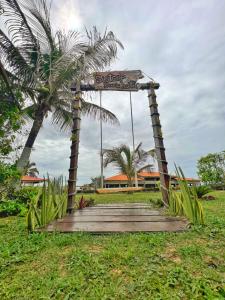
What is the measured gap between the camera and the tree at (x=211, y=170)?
23.4 m

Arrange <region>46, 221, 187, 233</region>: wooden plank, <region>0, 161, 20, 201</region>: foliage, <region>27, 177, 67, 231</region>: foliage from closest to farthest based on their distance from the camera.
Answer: <region>46, 221, 187, 233</region>: wooden plank → <region>27, 177, 67, 231</region>: foliage → <region>0, 161, 20, 201</region>: foliage

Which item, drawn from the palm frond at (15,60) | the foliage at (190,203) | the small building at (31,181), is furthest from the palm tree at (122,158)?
the foliage at (190,203)

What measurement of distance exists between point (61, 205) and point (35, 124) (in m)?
5.46

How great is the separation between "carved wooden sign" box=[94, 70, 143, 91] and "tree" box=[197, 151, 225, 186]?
22.4 meters

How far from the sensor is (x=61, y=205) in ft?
10.7

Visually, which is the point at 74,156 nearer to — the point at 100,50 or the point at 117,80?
the point at 117,80

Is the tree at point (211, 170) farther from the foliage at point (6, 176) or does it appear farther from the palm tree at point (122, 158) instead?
the foliage at point (6, 176)

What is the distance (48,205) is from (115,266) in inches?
62.4

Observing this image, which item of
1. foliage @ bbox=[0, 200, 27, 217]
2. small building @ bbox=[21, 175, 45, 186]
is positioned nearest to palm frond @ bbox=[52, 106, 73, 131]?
small building @ bbox=[21, 175, 45, 186]

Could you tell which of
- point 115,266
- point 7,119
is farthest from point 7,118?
point 115,266

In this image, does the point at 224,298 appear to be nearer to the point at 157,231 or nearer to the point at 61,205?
the point at 157,231

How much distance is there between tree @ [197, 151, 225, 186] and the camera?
23.4m

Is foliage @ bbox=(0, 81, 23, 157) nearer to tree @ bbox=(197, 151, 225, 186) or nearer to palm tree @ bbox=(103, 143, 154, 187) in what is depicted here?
palm tree @ bbox=(103, 143, 154, 187)

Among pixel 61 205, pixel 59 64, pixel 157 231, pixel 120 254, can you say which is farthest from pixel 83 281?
pixel 59 64
